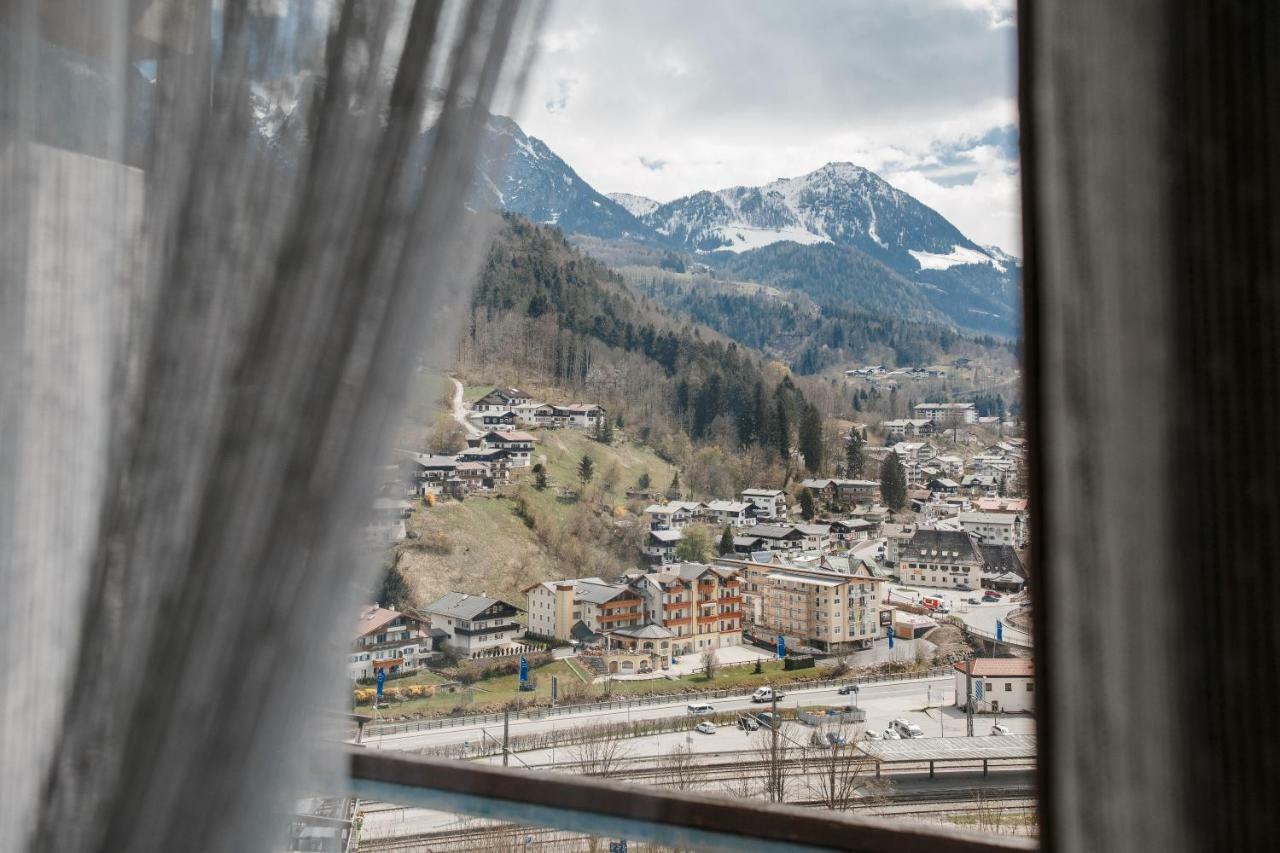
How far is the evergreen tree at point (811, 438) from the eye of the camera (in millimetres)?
1952

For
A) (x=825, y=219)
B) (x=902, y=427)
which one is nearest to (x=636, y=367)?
(x=902, y=427)

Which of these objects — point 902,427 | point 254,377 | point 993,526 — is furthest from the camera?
point 902,427

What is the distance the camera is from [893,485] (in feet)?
5.84

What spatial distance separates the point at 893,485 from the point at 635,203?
5.38 feet

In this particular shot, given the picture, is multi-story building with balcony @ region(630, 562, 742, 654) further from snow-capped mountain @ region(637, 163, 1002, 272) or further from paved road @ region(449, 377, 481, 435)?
snow-capped mountain @ region(637, 163, 1002, 272)

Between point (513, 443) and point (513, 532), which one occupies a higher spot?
point (513, 443)

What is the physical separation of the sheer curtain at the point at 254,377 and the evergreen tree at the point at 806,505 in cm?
147

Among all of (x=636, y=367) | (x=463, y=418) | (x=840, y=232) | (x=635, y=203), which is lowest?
(x=463, y=418)

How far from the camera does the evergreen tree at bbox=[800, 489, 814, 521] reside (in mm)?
1963

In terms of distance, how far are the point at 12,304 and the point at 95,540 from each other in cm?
27

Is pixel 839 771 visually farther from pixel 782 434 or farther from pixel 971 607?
pixel 782 434

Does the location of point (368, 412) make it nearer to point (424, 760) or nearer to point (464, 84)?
point (464, 84)

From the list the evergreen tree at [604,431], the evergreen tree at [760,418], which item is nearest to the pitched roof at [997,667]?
the evergreen tree at [760,418]

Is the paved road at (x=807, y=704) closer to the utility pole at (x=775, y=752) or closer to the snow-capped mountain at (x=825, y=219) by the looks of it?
the utility pole at (x=775, y=752)
